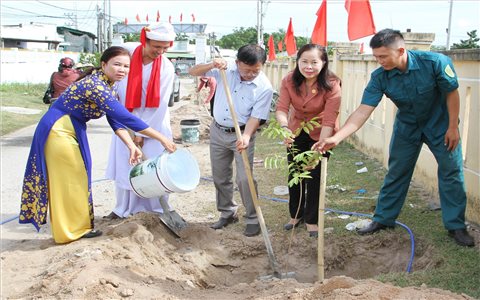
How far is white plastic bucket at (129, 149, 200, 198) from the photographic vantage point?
4.02 meters

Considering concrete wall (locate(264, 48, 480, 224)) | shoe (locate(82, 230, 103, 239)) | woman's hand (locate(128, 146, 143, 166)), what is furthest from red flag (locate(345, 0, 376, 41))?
shoe (locate(82, 230, 103, 239))

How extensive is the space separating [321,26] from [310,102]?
16.7 ft

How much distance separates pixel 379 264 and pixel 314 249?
0.57 metres

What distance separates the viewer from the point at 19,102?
17.6 metres

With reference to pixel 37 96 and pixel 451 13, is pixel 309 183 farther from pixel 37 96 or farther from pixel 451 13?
pixel 451 13


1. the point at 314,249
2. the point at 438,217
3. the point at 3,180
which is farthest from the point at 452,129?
the point at 3,180

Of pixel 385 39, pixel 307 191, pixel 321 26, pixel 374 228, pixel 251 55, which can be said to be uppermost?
pixel 321 26

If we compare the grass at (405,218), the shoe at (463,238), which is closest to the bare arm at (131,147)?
the grass at (405,218)

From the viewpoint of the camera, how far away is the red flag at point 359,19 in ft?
23.3

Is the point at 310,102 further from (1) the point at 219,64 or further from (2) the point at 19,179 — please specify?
(2) the point at 19,179

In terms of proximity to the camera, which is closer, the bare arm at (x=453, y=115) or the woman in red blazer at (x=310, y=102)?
the bare arm at (x=453, y=115)

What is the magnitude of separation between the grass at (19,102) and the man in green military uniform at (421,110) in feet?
31.7

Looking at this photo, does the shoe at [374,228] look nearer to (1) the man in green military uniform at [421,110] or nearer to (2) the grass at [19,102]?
(1) the man in green military uniform at [421,110]

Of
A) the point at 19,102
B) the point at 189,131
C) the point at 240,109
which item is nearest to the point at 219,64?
the point at 240,109
